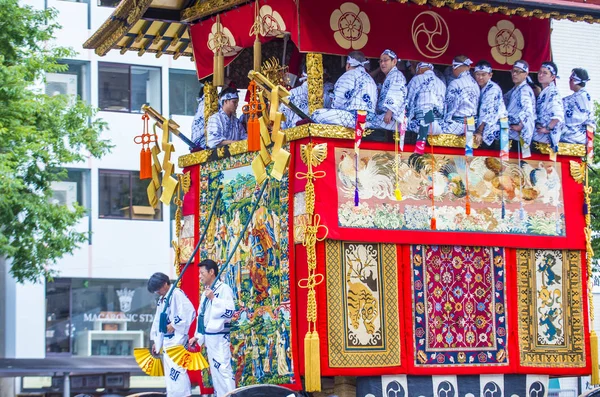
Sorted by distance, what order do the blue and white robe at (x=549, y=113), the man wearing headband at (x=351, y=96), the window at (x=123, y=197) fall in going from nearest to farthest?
the man wearing headband at (x=351, y=96), the blue and white robe at (x=549, y=113), the window at (x=123, y=197)

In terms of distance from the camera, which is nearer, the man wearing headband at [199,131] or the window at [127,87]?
the man wearing headband at [199,131]

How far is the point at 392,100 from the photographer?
12.2 metres

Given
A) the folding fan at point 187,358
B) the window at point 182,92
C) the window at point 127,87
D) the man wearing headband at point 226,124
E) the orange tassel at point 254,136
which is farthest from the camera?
the window at point 182,92

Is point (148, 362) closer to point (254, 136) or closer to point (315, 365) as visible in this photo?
point (315, 365)

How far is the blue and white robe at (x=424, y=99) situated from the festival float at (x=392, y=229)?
174mm

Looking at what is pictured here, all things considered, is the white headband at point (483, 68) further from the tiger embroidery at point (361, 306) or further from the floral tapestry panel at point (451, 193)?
the tiger embroidery at point (361, 306)

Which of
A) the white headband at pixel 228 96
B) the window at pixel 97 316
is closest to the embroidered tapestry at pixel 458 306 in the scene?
the white headband at pixel 228 96

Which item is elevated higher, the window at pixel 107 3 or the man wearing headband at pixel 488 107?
the window at pixel 107 3

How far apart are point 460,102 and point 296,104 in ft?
5.58

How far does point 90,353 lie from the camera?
28.1m

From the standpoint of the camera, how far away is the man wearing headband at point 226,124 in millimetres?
13570

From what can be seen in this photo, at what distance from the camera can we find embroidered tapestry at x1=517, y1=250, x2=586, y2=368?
12781 mm

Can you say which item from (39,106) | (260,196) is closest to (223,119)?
(260,196)

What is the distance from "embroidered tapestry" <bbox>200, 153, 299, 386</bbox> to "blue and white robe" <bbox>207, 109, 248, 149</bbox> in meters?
0.28
